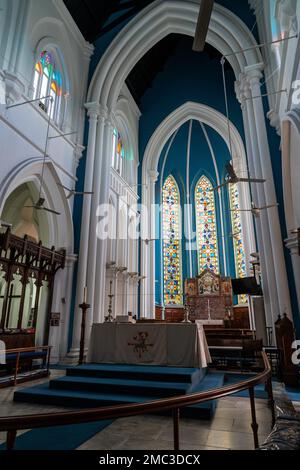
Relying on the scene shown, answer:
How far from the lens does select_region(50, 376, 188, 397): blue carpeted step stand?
353 cm

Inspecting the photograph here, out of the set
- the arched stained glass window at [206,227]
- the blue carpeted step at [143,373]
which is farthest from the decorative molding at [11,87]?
the arched stained glass window at [206,227]

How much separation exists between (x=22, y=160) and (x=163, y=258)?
9615mm

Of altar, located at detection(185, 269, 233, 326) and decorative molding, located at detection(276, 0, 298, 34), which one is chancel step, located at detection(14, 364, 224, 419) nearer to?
decorative molding, located at detection(276, 0, 298, 34)

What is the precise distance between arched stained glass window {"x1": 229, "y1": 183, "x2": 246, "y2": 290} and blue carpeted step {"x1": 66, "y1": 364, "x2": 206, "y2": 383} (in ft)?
33.5

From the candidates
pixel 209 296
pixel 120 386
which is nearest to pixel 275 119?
pixel 120 386

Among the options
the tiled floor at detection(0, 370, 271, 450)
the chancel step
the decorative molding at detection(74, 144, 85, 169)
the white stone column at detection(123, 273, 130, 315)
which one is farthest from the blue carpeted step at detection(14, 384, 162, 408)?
the white stone column at detection(123, 273, 130, 315)

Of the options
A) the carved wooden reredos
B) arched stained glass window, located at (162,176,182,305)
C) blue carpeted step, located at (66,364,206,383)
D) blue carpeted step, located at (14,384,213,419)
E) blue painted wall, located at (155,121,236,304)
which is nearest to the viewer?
blue carpeted step, located at (14,384,213,419)

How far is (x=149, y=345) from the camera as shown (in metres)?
4.78

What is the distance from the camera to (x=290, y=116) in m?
5.73

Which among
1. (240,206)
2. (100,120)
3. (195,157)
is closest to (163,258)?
(240,206)

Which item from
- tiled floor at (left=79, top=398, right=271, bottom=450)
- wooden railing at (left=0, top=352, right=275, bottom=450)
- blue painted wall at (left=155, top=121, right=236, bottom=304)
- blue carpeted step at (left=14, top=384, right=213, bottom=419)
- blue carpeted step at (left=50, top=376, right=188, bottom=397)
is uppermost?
blue painted wall at (left=155, top=121, right=236, bottom=304)

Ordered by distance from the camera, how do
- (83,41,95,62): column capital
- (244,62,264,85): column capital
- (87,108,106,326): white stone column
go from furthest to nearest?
(83,41,95,62): column capital < (244,62,264,85): column capital < (87,108,106,326): white stone column

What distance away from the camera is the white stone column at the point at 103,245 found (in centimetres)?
864

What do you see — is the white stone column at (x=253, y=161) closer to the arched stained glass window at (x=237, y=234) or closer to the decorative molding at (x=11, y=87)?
the arched stained glass window at (x=237, y=234)
